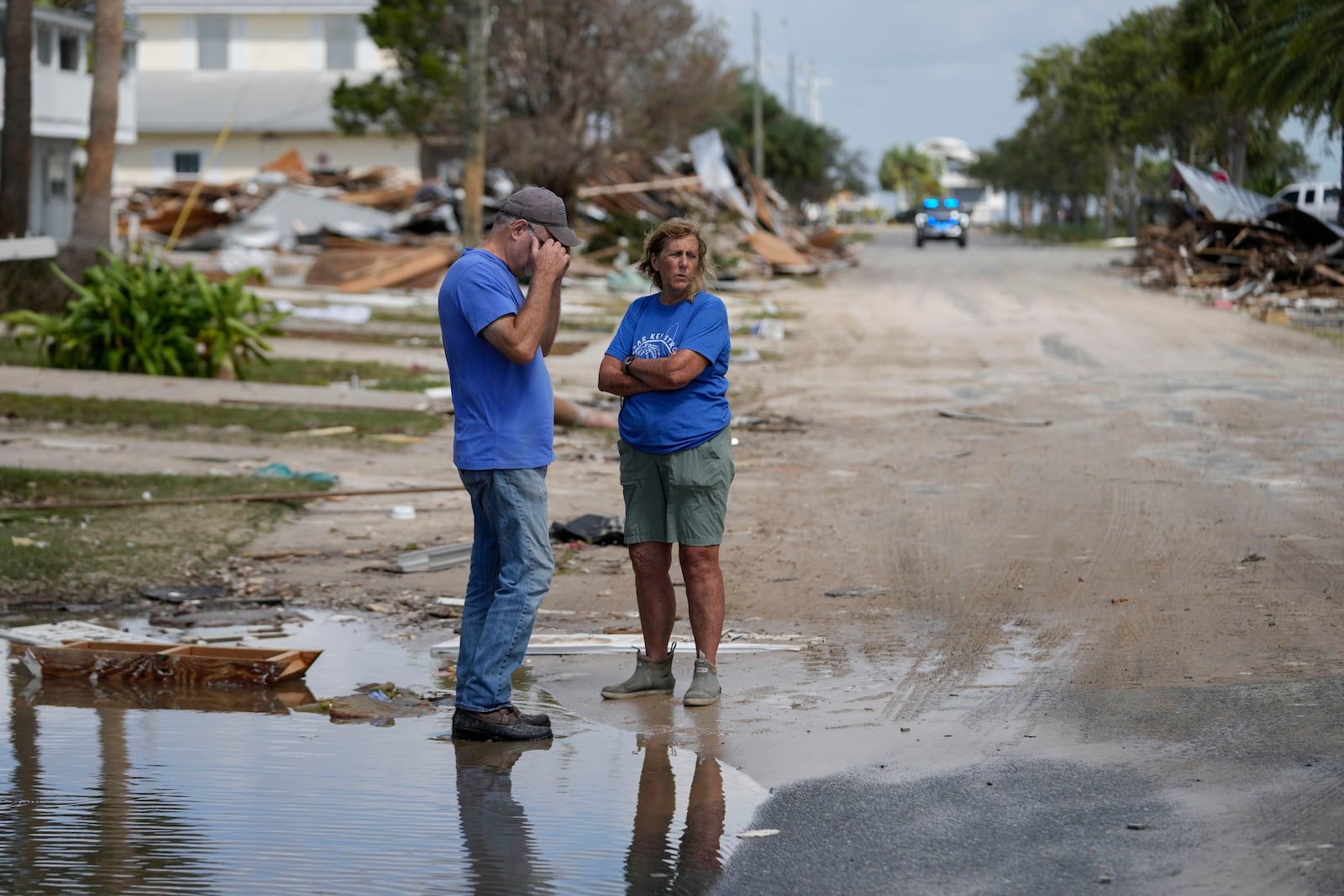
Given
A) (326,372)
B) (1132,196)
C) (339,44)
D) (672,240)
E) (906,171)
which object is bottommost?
(326,372)

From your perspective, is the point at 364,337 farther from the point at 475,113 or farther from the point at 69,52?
the point at 69,52

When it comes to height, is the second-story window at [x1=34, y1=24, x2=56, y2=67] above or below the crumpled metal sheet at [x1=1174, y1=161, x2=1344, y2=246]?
above

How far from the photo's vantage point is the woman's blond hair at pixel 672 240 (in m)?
5.68

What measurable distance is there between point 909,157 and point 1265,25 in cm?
14405

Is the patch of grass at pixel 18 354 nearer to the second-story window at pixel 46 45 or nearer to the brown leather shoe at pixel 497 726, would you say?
the brown leather shoe at pixel 497 726

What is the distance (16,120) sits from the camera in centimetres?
2644

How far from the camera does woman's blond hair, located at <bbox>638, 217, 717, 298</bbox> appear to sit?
18.6 feet

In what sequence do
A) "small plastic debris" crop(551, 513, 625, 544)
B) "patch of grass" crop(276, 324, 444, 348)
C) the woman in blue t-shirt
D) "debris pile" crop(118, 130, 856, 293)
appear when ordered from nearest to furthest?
the woman in blue t-shirt, "small plastic debris" crop(551, 513, 625, 544), "patch of grass" crop(276, 324, 444, 348), "debris pile" crop(118, 130, 856, 293)

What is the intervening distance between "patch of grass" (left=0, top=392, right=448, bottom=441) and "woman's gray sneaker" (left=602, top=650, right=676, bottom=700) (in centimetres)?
725

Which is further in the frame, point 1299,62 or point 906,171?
point 906,171

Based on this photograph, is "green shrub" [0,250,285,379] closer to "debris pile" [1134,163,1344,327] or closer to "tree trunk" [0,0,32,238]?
"tree trunk" [0,0,32,238]

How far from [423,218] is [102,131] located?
18337 millimetres

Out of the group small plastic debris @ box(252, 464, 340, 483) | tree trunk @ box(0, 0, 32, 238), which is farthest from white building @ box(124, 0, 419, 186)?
small plastic debris @ box(252, 464, 340, 483)

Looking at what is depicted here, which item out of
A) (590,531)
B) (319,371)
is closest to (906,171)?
(319,371)
